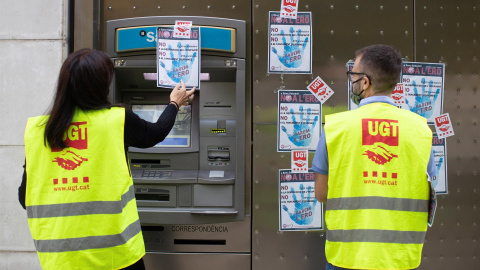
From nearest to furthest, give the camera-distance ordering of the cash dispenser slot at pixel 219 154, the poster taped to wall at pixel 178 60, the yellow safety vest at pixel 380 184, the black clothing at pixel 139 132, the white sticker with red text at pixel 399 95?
the yellow safety vest at pixel 380 184 < the black clothing at pixel 139 132 < the poster taped to wall at pixel 178 60 < the cash dispenser slot at pixel 219 154 < the white sticker with red text at pixel 399 95

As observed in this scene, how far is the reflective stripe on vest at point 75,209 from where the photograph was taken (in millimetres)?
1733

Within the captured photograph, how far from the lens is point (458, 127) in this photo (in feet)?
10.5

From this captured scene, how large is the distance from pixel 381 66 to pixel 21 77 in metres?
2.94

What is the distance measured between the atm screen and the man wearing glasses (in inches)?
58.1

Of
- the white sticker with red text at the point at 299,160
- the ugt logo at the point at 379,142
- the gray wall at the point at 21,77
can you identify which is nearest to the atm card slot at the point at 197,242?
the white sticker with red text at the point at 299,160

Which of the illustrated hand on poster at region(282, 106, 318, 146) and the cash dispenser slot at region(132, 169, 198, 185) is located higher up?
the illustrated hand on poster at region(282, 106, 318, 146)

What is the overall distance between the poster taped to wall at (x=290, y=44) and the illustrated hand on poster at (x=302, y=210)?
88cm

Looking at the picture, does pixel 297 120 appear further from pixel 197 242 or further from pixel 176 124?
pixel 197 242

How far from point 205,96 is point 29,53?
161 centimetres

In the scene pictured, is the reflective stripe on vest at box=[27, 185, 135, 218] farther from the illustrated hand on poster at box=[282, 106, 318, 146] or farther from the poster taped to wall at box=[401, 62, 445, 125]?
the poster taped to wall at box=[401, 62, 445, 125]

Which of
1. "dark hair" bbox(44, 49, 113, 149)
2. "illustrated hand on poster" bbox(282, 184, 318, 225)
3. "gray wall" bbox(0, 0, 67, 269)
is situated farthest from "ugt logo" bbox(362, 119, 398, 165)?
"gray wall" bbox(0, 0, 67, 269)

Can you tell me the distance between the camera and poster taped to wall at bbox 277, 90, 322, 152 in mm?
3053

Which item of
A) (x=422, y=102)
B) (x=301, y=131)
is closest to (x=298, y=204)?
(x=301, y=131)

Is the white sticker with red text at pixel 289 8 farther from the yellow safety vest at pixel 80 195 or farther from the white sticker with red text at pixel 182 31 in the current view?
the yellow safety vest at pixel 80 195
